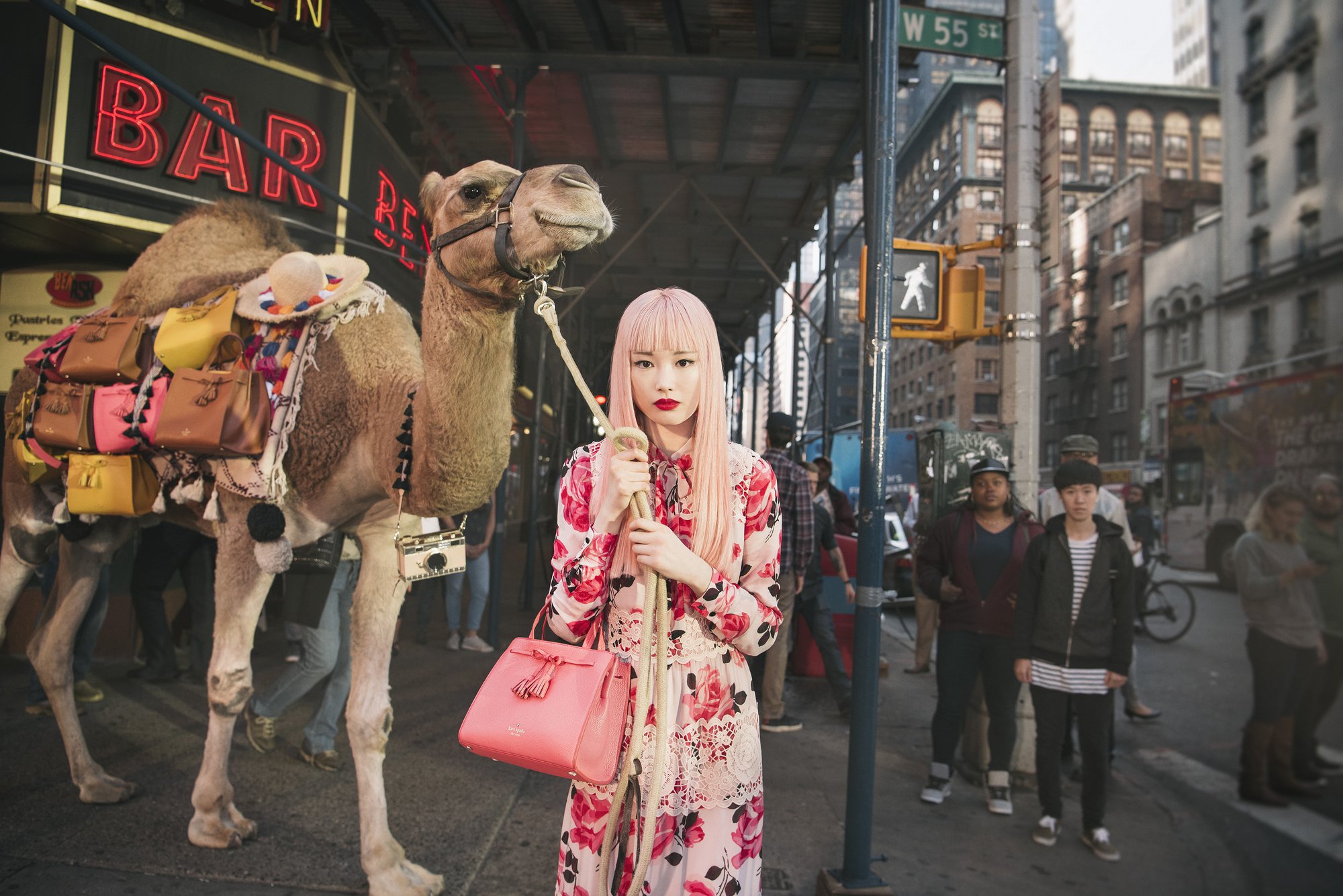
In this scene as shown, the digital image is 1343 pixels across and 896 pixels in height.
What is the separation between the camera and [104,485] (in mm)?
3496

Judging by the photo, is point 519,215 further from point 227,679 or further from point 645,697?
point 227,679

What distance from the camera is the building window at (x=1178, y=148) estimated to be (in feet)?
6.51

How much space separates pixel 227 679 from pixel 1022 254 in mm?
5045

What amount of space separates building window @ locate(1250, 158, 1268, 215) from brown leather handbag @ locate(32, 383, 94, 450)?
4292 mm

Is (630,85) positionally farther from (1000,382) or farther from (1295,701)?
(1295,701)

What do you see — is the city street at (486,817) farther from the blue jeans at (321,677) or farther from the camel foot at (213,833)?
the blue jeans at (321,677)

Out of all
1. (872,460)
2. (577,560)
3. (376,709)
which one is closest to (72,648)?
(376,709)

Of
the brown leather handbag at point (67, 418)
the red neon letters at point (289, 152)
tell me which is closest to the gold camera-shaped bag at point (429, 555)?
the brown leather handbag at point (67, 418)

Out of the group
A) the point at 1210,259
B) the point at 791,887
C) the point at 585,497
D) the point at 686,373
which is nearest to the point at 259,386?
the point at 585,497

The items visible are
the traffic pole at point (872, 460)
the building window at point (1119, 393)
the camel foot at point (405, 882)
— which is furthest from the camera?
the building window at point (1119, 393)

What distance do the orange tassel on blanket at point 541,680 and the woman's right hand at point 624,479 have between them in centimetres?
33

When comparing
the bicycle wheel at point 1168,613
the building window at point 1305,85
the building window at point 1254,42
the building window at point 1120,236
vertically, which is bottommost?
the bicycle wheel at point 1168,613

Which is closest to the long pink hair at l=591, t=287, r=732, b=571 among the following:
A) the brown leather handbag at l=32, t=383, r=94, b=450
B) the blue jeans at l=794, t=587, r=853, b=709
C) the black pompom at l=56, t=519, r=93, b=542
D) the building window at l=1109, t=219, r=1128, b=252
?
the building window at l=1109, t=219, r=1128, b=252

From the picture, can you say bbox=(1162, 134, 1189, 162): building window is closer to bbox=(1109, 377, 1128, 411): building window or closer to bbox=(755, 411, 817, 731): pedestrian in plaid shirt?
bbox=(1109, 377, 1128, 411): building window
